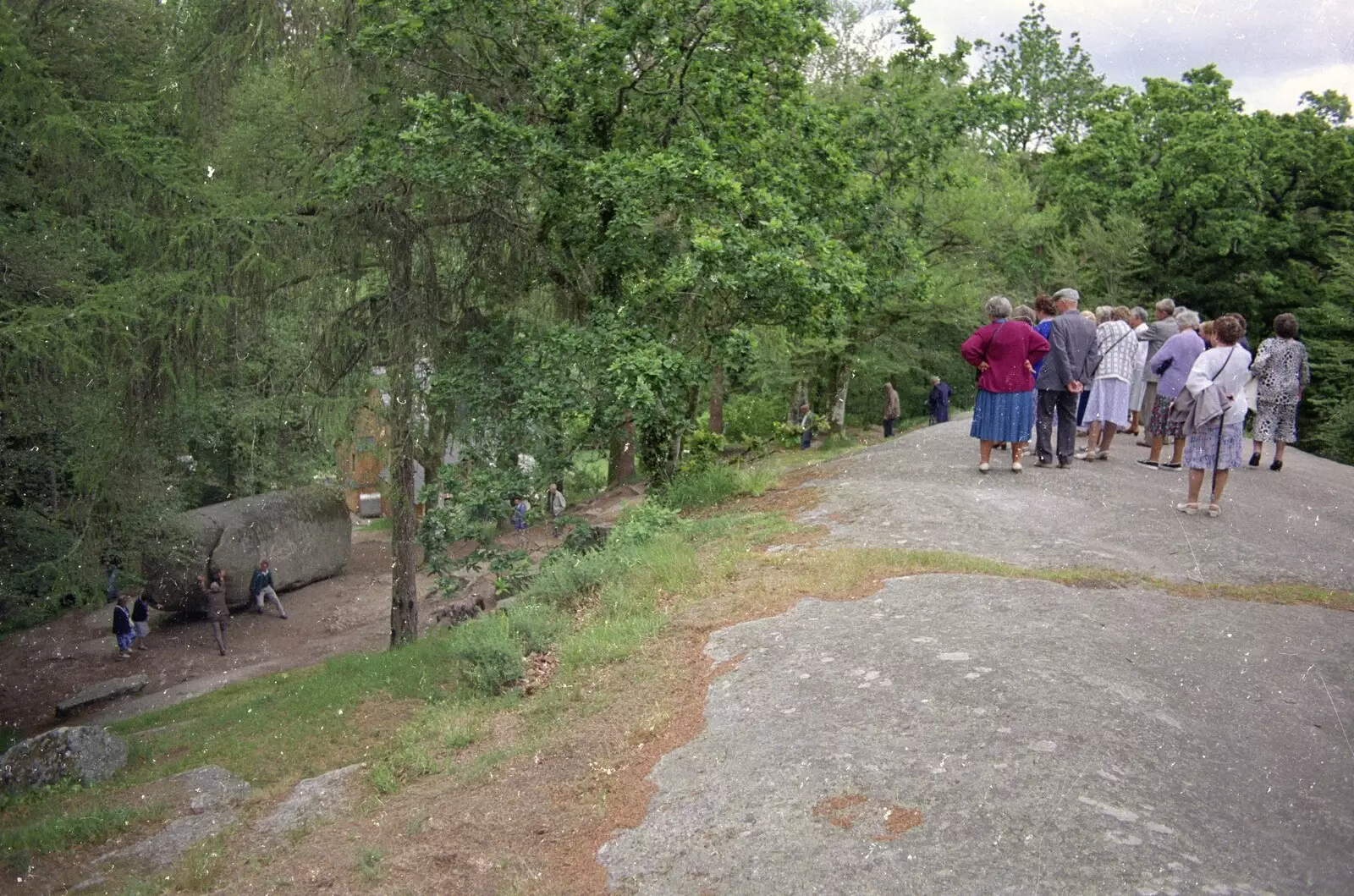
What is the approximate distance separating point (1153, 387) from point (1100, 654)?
937 cm

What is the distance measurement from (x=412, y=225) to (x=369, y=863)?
11347 mm

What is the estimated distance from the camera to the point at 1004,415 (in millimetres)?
12328

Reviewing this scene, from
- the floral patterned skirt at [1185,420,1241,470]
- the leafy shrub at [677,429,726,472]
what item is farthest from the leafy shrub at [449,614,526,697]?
the floral patterned skirt at [1185,420,1241,470]

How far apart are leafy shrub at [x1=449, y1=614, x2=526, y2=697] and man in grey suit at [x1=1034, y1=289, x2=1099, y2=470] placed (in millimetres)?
6622

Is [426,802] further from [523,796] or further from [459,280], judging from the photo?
[459,280]

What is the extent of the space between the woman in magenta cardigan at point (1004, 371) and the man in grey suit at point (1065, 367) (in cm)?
25

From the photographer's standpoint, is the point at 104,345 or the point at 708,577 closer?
the point at 708,577

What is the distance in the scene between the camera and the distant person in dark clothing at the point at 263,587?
2462 cm

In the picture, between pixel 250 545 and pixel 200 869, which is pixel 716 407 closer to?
pixel 250 545

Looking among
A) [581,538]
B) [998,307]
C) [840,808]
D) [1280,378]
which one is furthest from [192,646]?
[840,808]

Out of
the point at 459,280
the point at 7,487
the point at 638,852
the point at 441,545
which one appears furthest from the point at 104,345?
the point at 638,852

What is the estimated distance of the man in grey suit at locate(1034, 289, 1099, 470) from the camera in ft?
40.6

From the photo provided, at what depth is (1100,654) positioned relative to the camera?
7328 millimetres

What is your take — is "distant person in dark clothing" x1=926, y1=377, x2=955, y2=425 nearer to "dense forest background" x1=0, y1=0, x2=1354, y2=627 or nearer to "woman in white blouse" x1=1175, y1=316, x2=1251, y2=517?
"dense forest background" x1=0, y1=0, x2=1354, y2=627
